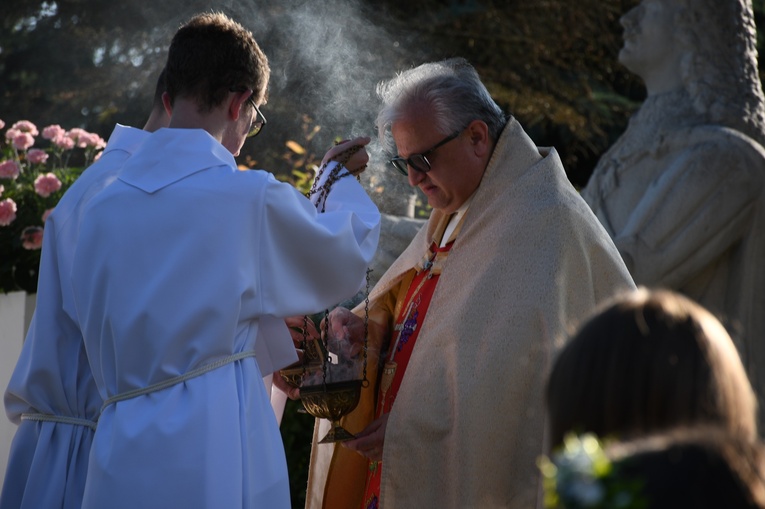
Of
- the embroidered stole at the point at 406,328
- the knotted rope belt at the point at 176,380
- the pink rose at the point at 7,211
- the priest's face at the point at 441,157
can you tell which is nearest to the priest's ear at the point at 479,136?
the priest's face at the point at 441,157

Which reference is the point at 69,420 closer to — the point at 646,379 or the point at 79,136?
the point at 646,379

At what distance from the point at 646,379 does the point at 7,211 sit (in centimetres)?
498

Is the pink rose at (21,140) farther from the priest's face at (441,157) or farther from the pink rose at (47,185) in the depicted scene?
the priest's face at (441,157)

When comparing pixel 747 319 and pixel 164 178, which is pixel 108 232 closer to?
Answer: pixel 164 178

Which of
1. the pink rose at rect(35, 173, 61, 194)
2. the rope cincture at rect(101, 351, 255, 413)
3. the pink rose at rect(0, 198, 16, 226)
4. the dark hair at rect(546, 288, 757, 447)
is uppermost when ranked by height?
the dark hair at rect(546, 288, 757, 447)

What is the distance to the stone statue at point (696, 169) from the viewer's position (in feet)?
16.3

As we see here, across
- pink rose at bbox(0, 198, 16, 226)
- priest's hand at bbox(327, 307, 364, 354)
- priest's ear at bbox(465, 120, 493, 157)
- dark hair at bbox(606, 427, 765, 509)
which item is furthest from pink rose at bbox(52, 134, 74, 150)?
dark hair at bbox(606, 427, 765, 509)

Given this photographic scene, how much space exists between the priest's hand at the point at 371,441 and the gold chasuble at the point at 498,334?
0.28ft

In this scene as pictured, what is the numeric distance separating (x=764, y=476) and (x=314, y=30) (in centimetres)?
604

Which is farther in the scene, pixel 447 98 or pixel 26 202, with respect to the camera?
pixel 26 202

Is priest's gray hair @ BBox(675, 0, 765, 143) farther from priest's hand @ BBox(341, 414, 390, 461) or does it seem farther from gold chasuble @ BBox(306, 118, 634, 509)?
priest's hand @ BBox(341, 414, 390, 461)

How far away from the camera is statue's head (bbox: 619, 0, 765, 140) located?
5289 mm

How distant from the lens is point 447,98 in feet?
12.3

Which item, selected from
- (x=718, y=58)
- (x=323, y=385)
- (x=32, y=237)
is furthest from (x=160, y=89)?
(x=718, y=58)
